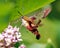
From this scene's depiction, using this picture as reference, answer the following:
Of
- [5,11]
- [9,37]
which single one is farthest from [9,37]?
[5,11]

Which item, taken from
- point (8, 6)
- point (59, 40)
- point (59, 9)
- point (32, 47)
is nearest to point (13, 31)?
point (8, 6)

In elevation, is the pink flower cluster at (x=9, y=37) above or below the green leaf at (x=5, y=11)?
above

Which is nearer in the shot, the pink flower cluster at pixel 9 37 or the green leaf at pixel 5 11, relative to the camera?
the green leaf at pixel 5 11

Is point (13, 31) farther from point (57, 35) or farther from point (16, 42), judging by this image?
point (57, 35)

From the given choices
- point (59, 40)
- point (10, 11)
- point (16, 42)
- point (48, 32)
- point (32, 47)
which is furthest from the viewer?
point (48, 32)

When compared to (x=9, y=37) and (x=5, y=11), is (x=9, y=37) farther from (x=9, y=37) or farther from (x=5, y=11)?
(x=5, y=11)

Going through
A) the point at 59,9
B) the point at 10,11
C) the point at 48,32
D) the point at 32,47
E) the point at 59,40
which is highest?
the point at 59,9

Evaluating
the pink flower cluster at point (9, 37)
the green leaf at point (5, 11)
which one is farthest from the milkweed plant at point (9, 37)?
the green leaf at point (5, 11)

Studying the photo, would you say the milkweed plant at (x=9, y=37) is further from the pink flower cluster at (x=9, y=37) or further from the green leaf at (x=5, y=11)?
the green leaf at (x=5, y=11)

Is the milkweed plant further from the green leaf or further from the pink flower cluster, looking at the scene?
the green leaf
